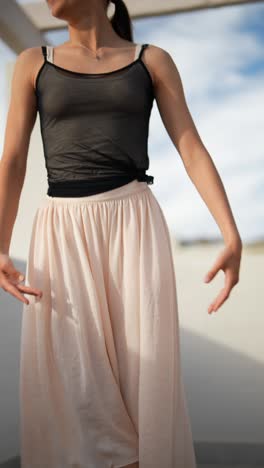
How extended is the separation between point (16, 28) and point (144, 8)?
74 centimetres

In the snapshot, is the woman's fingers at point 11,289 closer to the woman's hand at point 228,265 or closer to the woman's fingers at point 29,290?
the woman's fingers at point 29,290

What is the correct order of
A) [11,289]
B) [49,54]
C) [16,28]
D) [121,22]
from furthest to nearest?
[16,28] → [121,22] → [49,54] → [11,289]

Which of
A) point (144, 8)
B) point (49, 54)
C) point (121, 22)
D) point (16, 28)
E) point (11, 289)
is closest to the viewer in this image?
point (11, 289)

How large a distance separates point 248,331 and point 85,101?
122 inches

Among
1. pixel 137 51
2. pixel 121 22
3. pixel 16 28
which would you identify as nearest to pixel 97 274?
pixel 137 51

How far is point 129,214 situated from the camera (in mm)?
1511

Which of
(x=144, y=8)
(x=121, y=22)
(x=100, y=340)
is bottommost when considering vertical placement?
(x=100, y=340)

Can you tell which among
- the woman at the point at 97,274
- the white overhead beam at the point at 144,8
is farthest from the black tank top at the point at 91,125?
the white overhead beam at the point at 144,8

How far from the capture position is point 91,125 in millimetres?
1486

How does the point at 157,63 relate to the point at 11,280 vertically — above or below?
above

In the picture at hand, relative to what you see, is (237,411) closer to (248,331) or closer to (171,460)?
(248,331)

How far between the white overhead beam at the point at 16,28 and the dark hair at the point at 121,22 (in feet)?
6.77

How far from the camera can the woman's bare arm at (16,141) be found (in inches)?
59.7

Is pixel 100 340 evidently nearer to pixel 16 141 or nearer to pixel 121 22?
pixel 16 141
